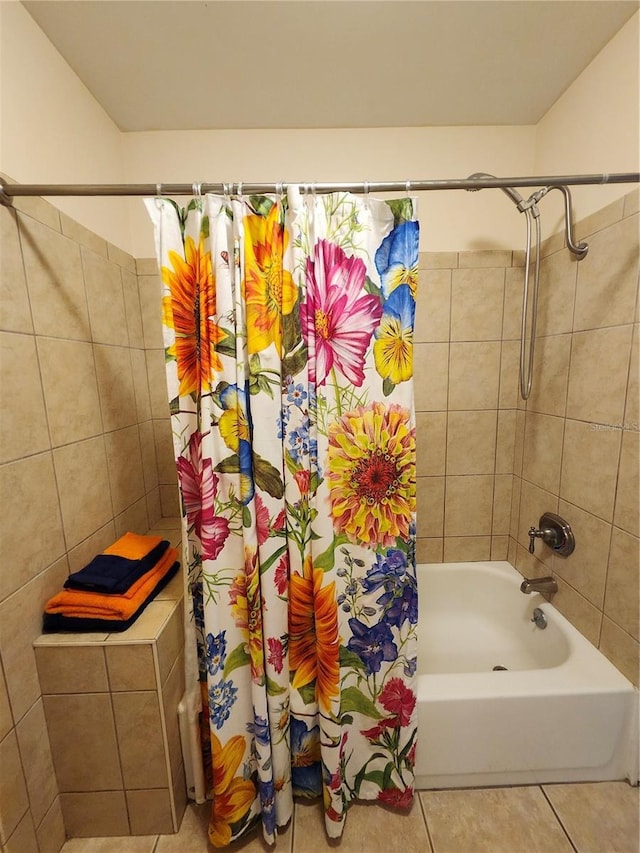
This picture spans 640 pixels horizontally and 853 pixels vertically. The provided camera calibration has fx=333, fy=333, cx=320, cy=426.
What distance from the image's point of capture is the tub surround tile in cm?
148

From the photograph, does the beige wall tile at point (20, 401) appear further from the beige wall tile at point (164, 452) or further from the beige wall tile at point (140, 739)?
the beige wall tile at point (140, 739)

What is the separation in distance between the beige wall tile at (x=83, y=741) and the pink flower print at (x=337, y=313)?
1062mm

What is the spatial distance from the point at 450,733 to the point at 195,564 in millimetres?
931

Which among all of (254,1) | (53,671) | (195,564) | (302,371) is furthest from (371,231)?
(53,671)

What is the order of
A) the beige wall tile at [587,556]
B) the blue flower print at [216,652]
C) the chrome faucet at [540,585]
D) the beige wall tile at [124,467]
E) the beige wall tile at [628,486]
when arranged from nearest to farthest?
1. the blue flower print at [216,652]
2. the beige wall tile at [628,486]
3. the beige wall tile at [587,556]
4. the beige wall tile at [124,467]
5. the chrome faucet at [540,585]

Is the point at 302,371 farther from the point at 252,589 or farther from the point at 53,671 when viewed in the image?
the point at 53,671

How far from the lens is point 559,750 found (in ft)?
3.39

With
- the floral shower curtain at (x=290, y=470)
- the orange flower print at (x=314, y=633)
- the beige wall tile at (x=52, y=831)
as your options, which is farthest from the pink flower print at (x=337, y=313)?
the beige wall tile at (x=52, y=831)

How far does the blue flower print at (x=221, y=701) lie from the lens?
0.90 metres

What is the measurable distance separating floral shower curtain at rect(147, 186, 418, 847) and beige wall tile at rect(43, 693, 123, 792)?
242 mm

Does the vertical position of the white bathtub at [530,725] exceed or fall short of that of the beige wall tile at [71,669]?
it falls short

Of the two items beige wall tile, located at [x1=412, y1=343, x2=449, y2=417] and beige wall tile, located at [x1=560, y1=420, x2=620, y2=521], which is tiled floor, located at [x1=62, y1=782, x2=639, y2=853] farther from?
beige wall tile, located at [x1=412, y1=343, x2=449, y2=417]

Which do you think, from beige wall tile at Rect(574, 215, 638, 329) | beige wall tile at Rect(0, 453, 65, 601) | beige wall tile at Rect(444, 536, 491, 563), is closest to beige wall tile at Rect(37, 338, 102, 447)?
beige wall tile at Rect(0, 453, 65, 601)

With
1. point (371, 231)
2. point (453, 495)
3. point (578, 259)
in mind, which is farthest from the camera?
point (453, 495)
